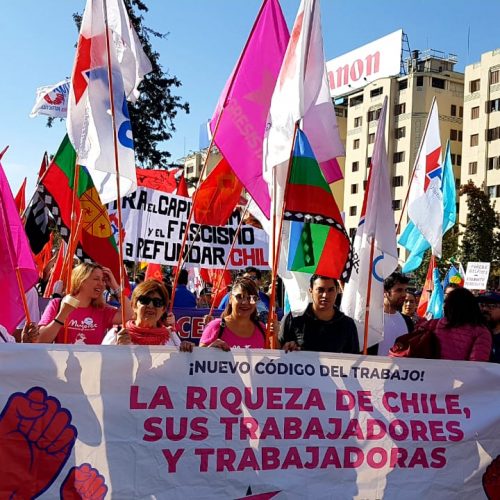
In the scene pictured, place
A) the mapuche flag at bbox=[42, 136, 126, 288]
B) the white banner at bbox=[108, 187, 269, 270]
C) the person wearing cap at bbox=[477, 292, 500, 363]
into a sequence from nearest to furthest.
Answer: the person wearing cap at bbox=[477, 292, 500, 363] < the mapuche flag at bbox=[42, 136, 126, 288] < the white banner at bbox=[108, 187, 269, 270]

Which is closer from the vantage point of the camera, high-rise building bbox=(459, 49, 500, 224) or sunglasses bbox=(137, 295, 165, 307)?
sunglasses bbox=(137, 295, 165, 307)

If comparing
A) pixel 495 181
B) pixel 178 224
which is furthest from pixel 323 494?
pixel 495 181

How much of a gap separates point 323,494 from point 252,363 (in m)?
0.86

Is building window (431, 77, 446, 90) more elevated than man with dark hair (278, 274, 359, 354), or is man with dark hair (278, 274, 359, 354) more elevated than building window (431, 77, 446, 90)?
building window (431, 77, 446, 90)

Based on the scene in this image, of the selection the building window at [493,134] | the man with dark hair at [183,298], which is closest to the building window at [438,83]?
the building window at [493,134]

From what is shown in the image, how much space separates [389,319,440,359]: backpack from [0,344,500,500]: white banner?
13 cm

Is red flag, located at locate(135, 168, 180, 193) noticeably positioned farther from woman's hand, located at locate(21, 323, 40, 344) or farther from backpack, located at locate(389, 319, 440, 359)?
woman's hand, located at locate(21, 323, 40, 344)

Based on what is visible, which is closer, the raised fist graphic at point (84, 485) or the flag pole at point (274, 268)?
the raised fist graphic at point (84, 485)

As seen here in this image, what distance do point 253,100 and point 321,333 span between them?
209 centimetres

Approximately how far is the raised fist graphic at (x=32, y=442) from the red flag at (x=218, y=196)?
3998mm

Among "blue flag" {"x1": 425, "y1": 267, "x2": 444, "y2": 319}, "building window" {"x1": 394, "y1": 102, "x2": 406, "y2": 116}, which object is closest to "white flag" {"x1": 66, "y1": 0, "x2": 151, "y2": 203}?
"blue flag" {"x1": 425, "y1": 267, "x2": 444, "y2": 319}

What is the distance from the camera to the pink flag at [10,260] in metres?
4.37

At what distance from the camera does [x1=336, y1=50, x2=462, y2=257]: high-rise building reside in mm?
59281

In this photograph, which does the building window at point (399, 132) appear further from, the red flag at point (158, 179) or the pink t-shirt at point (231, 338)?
the pink t-shirt at point (231, 338)
